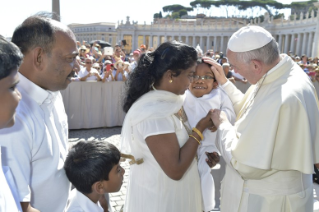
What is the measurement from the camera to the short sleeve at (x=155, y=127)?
5.80 feet

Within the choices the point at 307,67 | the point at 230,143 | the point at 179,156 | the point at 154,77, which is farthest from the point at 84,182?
the point at 307,67

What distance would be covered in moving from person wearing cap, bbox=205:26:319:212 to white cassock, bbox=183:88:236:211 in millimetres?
409

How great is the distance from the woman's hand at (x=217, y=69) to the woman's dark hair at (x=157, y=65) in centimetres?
61

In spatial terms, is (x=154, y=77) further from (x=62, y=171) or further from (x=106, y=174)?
(x=62, y=171)

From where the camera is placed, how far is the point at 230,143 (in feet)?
6.61

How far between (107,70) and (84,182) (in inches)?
280

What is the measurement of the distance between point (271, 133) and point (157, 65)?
35.3 inches

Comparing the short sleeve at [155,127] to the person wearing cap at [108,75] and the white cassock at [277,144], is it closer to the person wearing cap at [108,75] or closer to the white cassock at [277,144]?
the white cassock at [277,144]

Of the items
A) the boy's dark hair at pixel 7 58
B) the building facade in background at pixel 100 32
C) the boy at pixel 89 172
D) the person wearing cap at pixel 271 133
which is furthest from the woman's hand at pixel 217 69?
the building facade in background at pixel 100 32

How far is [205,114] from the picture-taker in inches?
99.8

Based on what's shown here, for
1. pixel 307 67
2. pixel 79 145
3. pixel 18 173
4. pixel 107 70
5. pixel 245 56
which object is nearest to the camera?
pixel 18 173

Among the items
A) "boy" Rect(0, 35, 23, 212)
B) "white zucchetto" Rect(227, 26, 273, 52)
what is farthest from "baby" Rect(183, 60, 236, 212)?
"boy" Rect(0, 35, 23, 212)

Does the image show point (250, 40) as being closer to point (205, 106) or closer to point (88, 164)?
point (205, 106)

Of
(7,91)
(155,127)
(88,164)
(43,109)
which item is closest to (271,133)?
(155,127)
